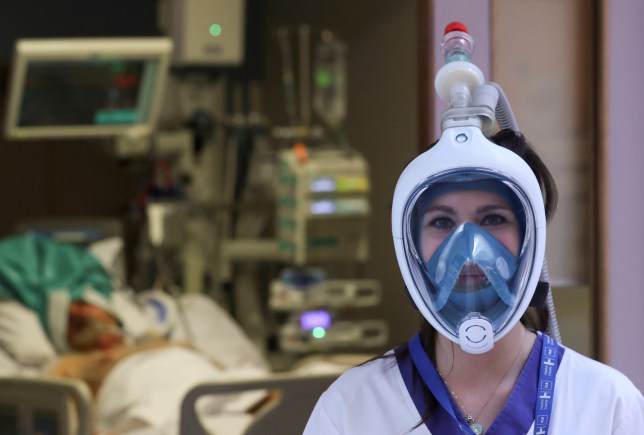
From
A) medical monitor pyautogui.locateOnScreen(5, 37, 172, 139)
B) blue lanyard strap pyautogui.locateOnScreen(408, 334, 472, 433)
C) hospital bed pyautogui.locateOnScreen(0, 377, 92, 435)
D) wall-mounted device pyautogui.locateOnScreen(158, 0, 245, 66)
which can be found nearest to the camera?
blue lanyard strap pyautogui.locateOnScreen(408, 334, 472, 433)

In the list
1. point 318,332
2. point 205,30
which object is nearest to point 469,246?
point 318,332

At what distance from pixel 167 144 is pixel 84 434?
138 inches

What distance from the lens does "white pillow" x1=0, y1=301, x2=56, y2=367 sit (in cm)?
437

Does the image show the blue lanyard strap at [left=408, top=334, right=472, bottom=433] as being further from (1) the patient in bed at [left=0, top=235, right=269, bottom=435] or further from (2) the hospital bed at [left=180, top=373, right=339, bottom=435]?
(1) the patient in bed at [left=0, top=235, right=269, bottom=435]

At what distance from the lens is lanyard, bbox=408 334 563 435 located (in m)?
1.41

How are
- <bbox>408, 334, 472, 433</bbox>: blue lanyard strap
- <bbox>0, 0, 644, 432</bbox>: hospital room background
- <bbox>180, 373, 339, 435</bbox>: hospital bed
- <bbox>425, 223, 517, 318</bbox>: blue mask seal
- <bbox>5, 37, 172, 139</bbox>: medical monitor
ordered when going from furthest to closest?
<bbox>5, 37, 172, 139</bbox>: medical monitor < <bbox>180, 373, 339, 435</bbox>: hospital bed < <bbox>0, 0, 644, 432</bbox>: hospital room background < <bbox>408, 334, 472, 433</bbox>: blue lanyard strap < <bbox>425, 223, 517, 318</bbox>: blue mask seal

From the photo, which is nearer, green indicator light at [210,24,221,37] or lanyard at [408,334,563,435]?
lanyard at [408,334,563,435]

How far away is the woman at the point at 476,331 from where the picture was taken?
134cm

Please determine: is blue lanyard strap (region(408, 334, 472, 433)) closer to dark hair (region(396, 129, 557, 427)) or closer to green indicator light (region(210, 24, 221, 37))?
dark hair (region(396, 129, 557, 427))

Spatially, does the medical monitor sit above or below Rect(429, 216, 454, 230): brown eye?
above

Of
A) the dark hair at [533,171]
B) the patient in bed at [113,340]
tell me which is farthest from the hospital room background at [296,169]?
the dark hair at [533,171]

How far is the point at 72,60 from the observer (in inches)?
185

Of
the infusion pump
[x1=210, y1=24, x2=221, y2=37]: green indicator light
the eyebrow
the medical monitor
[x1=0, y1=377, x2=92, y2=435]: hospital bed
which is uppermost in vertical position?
[x1=210, y1=24, x2=221, y2=37]: green indicator light

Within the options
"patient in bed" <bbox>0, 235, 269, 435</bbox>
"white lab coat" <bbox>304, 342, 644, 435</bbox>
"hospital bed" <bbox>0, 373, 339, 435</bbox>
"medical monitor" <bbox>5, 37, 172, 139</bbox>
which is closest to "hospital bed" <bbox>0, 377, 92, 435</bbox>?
"hospital bed" <bbox>0, 373, 339, 435</bbox>
